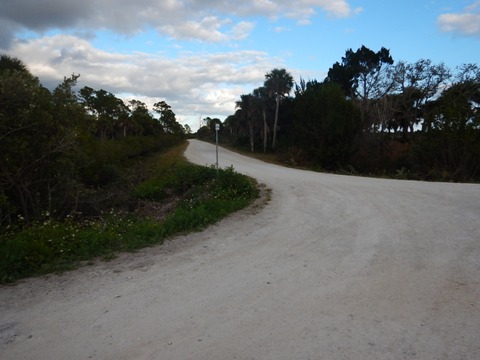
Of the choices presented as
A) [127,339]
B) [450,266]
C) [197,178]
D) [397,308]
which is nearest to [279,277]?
[397,308]

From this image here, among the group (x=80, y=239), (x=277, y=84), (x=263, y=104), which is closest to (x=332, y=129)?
(x=80, y=239)

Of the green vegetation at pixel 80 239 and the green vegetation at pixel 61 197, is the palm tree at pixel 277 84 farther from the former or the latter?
the green vegetation at pixel 80 239

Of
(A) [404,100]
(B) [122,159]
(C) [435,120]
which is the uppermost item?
(A) [404,100]

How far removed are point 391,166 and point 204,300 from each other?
20671mm

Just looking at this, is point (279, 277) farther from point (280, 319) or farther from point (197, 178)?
point (197, 178)

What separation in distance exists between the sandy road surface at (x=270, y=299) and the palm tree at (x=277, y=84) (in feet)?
127

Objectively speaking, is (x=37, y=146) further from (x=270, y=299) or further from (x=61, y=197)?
(x=270, y=299)

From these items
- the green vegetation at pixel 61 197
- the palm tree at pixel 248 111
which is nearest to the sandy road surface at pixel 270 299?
the green vegetation at pixel 61 197

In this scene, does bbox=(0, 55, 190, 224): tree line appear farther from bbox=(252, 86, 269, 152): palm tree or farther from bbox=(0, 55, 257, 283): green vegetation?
bbox=(252, 86, 269, 152): palm tree

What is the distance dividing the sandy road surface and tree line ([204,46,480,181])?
446 inches

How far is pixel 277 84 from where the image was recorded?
44062mm

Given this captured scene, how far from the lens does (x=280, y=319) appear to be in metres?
3.44

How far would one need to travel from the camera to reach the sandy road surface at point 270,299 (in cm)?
306

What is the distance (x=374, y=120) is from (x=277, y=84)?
16872mm
